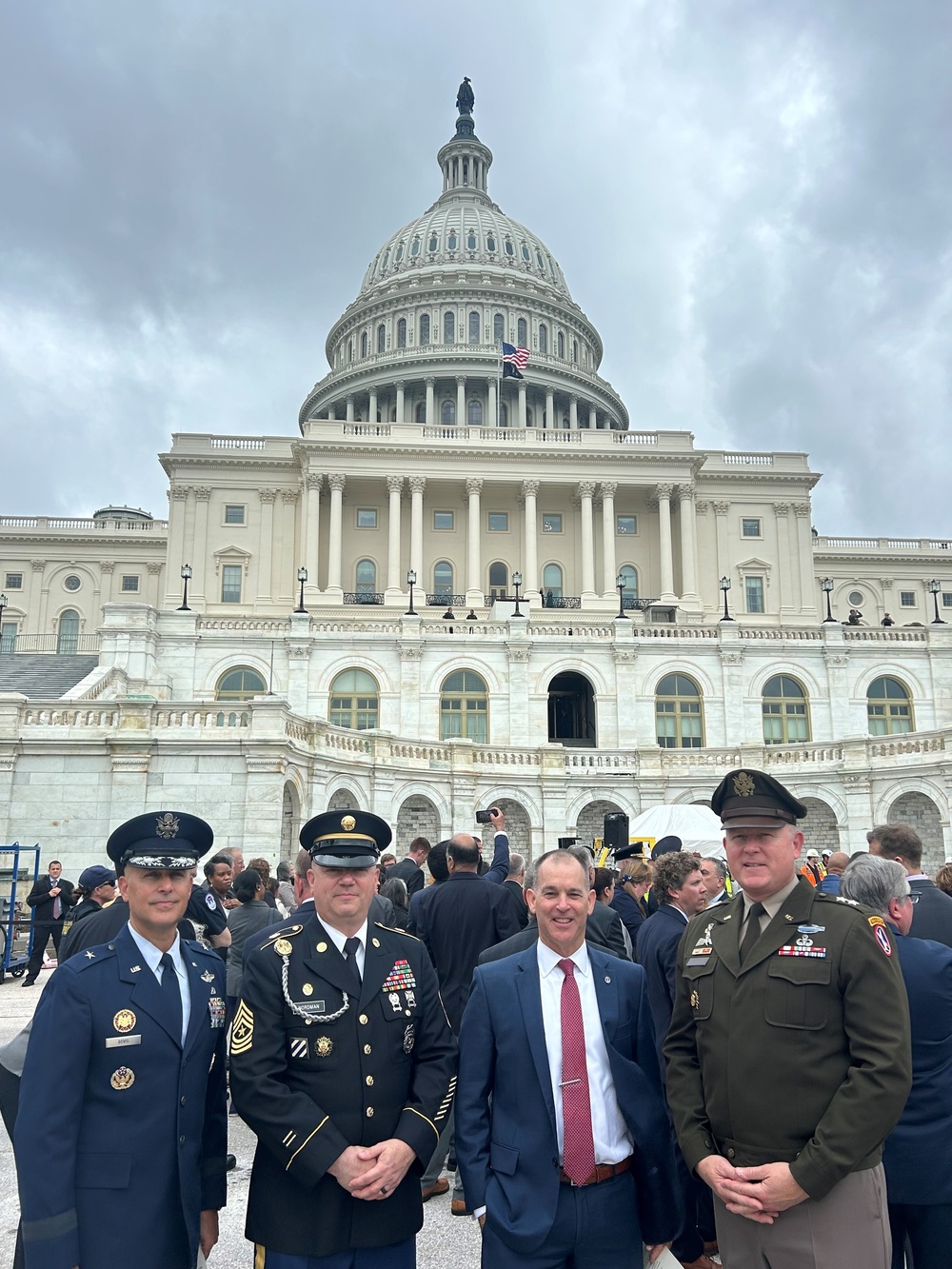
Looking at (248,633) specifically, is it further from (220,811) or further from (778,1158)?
(778,1158)

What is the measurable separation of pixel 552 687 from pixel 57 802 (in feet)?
90.4

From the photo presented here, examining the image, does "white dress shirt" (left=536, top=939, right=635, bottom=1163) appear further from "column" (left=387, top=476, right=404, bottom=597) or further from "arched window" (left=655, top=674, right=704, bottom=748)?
"column" (left=387, top=476, right=404, bottom=597)

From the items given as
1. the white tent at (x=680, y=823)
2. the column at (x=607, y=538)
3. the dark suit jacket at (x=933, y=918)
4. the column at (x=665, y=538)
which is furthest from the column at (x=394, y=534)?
the dark suit jacket at (x=933, y=918)

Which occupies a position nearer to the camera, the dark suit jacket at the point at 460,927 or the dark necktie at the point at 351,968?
the dark necktie at the point at 351,968

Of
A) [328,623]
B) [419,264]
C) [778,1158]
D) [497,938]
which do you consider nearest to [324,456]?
[328,623]

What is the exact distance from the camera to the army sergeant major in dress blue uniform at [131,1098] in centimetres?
448

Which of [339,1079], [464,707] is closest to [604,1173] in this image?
[339,1079]

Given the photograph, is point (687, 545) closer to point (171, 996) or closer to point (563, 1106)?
point (563, 1106)

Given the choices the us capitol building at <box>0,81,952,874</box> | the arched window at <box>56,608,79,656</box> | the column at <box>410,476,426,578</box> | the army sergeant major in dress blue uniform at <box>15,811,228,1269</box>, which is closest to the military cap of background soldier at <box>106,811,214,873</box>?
the army sergeant major in dress blue uniform at <box>15,811,228,1269</box>

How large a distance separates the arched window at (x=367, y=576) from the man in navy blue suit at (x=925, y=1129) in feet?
220

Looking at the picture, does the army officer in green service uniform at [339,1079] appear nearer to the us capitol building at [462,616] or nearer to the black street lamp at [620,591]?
the us capitol building at [462,616]

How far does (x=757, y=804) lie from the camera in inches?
197

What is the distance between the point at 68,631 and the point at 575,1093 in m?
86.6

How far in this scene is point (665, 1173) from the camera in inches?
197
